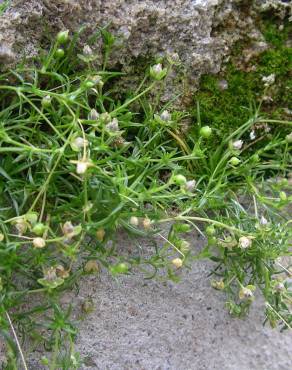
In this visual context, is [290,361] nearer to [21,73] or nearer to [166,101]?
[166,101]

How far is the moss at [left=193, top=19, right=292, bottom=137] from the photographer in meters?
1.72

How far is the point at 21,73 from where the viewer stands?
4.91 ft

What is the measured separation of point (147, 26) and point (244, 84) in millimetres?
322

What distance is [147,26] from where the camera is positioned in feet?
5.23

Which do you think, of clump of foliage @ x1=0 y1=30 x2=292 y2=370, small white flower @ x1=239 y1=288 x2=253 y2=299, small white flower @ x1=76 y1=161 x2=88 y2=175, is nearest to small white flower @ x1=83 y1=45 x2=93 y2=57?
clump of foliage @ x1=0 y1=30 x2=292 y2=370

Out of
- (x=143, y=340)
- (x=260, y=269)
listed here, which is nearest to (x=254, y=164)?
(x=260, y=269)

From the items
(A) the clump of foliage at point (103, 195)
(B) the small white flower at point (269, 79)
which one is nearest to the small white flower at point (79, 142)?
(A) the clump of foliage at point (103, 195)

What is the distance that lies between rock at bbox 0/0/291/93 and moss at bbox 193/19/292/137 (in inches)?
1.5

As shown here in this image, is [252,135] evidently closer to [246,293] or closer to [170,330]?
[246,293]

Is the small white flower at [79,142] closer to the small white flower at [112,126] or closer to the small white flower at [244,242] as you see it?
the small white flower at [112,126]

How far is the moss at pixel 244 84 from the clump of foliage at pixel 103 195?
33 millimetres

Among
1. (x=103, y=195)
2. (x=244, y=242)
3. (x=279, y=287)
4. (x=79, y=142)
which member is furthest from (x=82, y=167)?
(x=279, y=287)

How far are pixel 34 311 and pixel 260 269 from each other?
0.56 meters

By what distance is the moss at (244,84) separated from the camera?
172 cm
